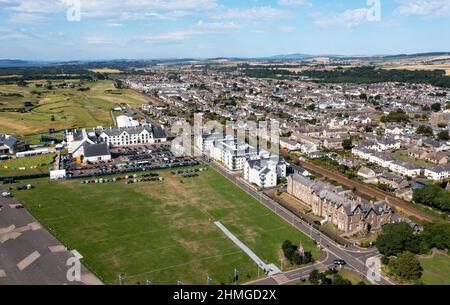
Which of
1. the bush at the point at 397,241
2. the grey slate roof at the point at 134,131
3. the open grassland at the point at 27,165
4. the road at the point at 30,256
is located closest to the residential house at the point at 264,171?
the bush at the point at 397,241

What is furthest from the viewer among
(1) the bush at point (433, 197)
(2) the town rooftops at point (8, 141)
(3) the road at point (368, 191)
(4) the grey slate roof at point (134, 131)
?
(4) the grey slate roof at point (134, 131)

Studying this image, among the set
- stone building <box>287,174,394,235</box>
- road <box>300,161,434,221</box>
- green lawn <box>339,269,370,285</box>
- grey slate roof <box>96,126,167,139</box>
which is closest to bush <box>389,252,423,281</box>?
green lawn <box>339,269,370,285</box>

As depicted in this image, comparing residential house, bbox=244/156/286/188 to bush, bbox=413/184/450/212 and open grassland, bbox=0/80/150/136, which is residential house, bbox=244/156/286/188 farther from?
open grassland, bbox=0/80/150/136

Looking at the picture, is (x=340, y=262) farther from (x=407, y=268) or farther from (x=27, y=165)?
(x=27, y=165)

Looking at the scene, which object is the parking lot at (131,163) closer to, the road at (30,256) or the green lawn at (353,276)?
the road at (30,256)

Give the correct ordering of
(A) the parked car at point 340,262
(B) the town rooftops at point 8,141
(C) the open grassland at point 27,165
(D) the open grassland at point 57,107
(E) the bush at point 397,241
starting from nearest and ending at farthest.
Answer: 1. (A) the parked car at point 340,262
2. (E) the bush at point 397,241
3. (C) the open grassland at point 27,165
4. (B) the town rooftops at point 8,141
5. (D) the open grassland at point 57,107

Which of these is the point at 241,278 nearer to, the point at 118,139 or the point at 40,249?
the point at 40,249
